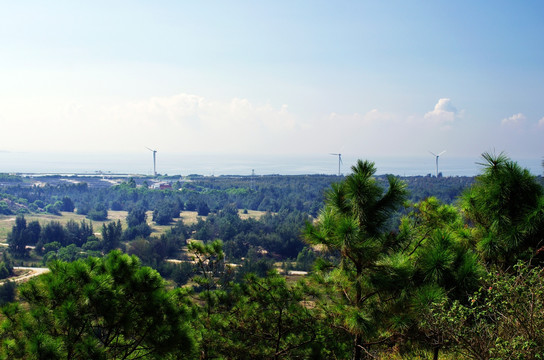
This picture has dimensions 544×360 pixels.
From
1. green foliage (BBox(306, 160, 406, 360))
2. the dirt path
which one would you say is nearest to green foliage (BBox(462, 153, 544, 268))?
green foliage (BBox(306, 160, 406, 360))

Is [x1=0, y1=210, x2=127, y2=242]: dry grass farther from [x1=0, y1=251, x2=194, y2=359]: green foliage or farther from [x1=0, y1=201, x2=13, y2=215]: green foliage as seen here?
[x1=0, y1=251, x2=194, y2=359]: green foliage

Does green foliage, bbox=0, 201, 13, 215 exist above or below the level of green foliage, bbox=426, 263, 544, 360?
below

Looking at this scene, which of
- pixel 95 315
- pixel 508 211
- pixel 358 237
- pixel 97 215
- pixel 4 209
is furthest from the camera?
pixel 97 215

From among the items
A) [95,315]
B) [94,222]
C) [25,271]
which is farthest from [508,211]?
[94,222]

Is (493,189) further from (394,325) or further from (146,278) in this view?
(146,278)

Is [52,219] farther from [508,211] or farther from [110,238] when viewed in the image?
[508,211]

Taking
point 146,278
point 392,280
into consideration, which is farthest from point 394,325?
point 146,278

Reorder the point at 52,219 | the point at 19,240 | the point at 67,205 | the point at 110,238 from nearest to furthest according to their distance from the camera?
the point at 19,240, the point at 110,238, the point at 52,219, the point at 67,205

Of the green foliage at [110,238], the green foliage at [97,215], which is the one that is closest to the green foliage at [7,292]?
the green foliage at [110,238]

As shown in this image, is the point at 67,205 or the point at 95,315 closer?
the point at 95,315
